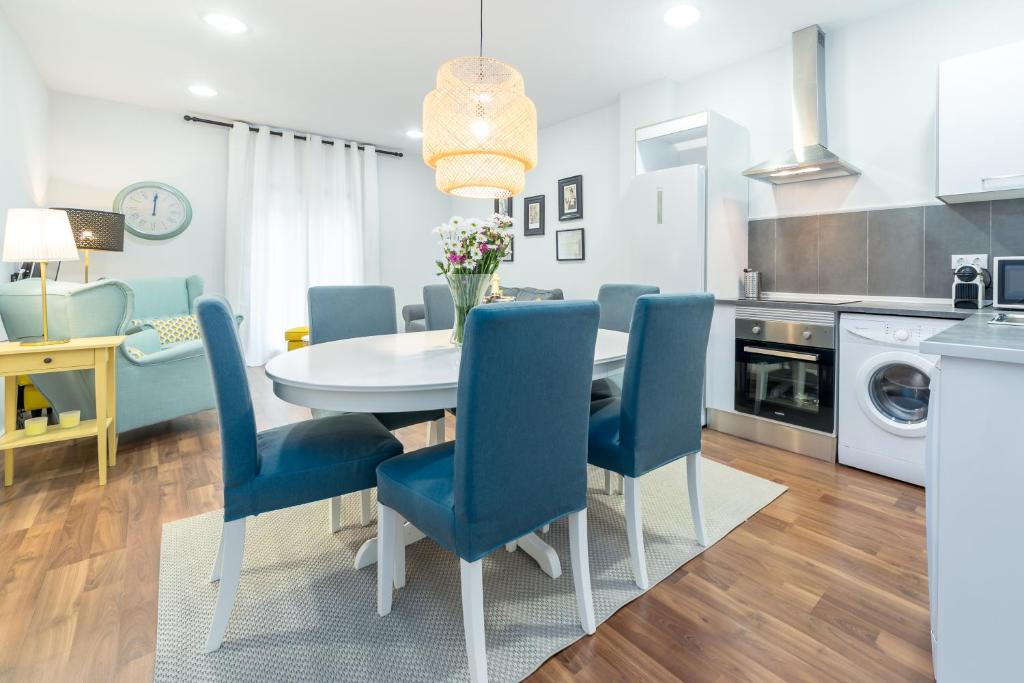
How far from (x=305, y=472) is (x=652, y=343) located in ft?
3.62

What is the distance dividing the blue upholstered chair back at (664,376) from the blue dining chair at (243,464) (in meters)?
0.80

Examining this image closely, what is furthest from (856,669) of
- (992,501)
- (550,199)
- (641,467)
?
(550,199)

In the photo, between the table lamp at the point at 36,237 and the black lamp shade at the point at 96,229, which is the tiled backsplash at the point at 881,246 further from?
the black lamp shade at the point at 96,229

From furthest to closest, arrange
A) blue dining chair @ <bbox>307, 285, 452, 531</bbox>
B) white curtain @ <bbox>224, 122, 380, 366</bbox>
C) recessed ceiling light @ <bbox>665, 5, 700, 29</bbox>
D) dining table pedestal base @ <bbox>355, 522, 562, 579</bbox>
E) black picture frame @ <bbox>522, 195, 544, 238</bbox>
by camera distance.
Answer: black picture frame @ <bbox>522, 195, 544, 238</bbox> → white curtain @ <bbox>224, 122, 380, 366</bbox> → recessed ceiling light @ <bbox>665, 5, 700, 29</bbox> → blue dining chair @ <bbox>307, 285, 452, 531</bbox> → dining table pedestal base @ <bbox>355, 522, 562, 579</bbox>

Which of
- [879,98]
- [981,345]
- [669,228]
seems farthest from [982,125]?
[981,345]

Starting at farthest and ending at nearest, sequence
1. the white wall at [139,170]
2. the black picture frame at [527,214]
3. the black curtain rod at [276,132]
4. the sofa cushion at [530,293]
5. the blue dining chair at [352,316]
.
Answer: the black picture frame at [527,214], the black curtain rod at [276,132], the sofa cushion at [530,293], the white wall at [139,170], the blue dining chair at [352,316]

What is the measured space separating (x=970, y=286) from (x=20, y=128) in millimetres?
5842

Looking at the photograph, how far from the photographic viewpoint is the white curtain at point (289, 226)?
5156 mm

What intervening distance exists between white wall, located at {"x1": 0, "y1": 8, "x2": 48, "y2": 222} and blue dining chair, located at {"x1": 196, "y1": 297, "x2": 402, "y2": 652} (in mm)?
2878

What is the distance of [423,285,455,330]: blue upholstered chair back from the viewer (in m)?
3.12

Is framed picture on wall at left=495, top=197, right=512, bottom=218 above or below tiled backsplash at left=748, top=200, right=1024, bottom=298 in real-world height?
above

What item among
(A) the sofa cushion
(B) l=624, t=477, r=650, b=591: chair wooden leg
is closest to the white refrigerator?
(A) the sofa cushion

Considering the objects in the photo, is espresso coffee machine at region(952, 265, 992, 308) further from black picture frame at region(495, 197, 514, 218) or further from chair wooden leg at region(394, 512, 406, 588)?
black picture frame at region(495, 197, 514, 218)

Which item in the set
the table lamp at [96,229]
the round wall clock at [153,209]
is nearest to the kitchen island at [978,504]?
the table lamp at [96,229]
